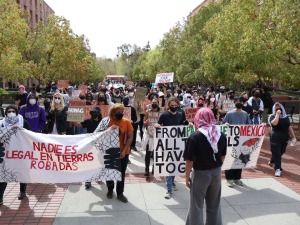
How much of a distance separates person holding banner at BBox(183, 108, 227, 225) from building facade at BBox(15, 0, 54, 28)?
5588cm

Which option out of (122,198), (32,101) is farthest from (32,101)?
(122,198)

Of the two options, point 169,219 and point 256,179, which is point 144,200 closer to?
point 169,219

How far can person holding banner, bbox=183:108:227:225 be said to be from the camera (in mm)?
4082

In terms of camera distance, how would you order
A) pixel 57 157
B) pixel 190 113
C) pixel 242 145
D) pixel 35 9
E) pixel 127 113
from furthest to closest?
pixel 35 9, pixel 190 113, pixel 127 113, pixel 242 145, pixel 57 157

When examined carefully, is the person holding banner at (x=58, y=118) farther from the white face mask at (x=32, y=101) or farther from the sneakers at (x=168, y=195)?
the sneakers at (x=168, y=195)

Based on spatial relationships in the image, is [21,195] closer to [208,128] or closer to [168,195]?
[168,195]

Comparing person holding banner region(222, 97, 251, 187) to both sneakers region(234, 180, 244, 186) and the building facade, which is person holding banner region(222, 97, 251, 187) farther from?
the building facade

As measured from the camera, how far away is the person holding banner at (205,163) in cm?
408

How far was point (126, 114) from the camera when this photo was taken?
356 inches

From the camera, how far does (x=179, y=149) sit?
6172 millimetres

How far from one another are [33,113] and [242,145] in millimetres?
4312

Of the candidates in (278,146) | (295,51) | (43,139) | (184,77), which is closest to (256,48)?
(295,51)

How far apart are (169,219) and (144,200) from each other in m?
0.87

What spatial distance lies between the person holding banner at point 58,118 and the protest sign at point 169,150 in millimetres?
3224
